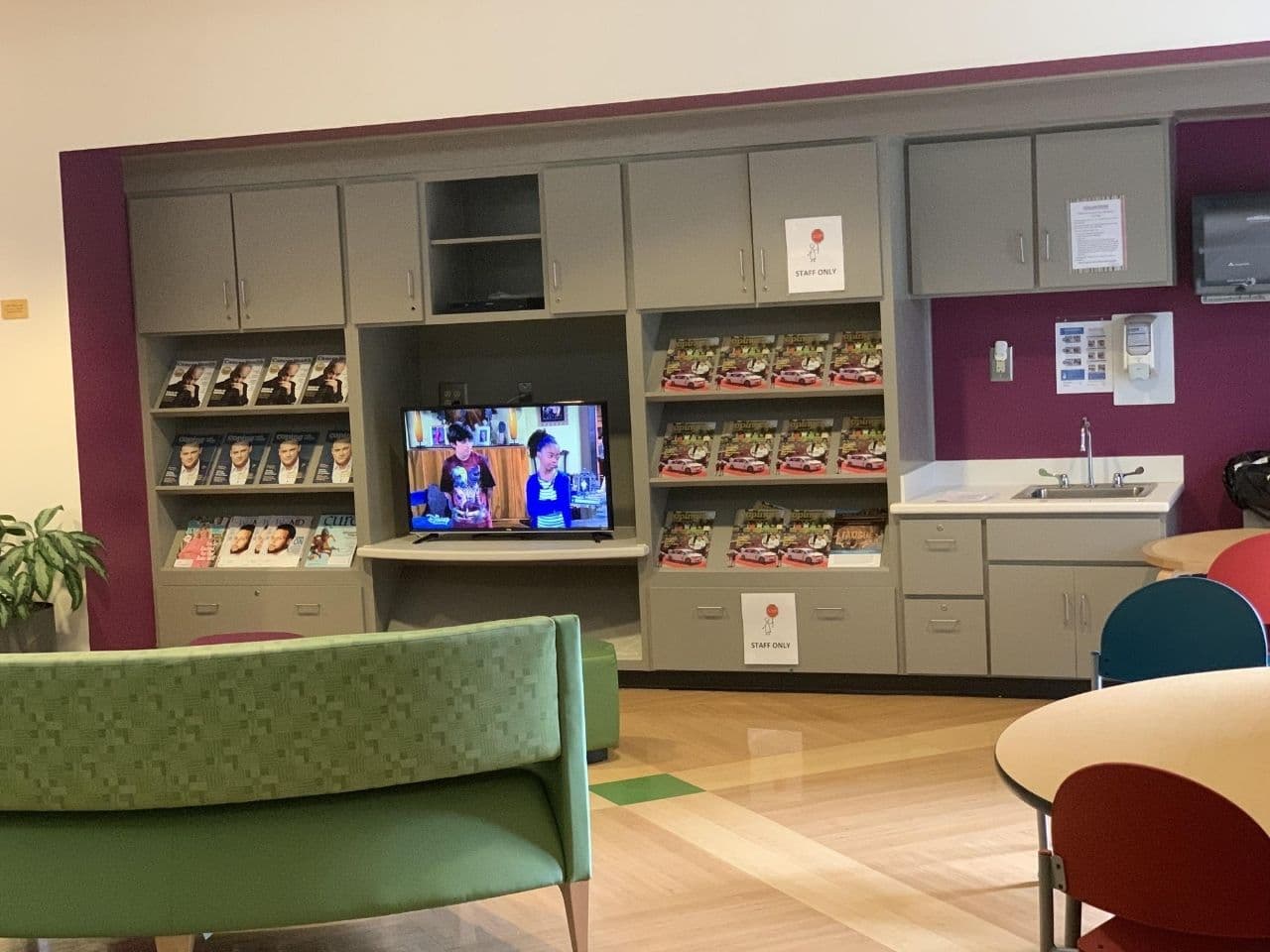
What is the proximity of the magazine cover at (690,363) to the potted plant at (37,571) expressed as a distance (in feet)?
8.65

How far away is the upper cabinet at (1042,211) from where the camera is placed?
594 cm

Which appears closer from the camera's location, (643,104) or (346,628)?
(643,104)

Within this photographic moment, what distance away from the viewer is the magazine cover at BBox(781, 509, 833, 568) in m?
6.26

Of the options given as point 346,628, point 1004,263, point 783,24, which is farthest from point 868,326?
point 346,628

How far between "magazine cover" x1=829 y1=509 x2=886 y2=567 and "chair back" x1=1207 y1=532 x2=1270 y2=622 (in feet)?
6.58

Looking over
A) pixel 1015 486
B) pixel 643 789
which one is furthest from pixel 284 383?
pixel 1015 486

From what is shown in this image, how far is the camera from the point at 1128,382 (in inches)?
251

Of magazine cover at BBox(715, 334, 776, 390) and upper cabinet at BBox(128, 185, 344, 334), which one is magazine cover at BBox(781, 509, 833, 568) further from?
upper cabinet at BBox(128, 185, 344, 334)

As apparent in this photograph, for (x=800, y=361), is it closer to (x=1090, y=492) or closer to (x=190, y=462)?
(x=1090, y=492)

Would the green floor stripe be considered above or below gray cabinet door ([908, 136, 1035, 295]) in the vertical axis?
below

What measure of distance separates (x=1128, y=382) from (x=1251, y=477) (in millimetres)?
653

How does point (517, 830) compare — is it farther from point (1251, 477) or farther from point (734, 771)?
point (1251, 477)

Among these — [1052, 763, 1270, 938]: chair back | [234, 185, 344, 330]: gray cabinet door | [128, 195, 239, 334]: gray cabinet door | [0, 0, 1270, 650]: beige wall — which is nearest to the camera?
[1052, 763, 1270, 938]: chair back

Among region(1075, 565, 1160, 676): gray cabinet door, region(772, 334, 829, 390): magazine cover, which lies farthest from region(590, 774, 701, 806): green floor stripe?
region(772, 334, 829, 390): magazine cover
